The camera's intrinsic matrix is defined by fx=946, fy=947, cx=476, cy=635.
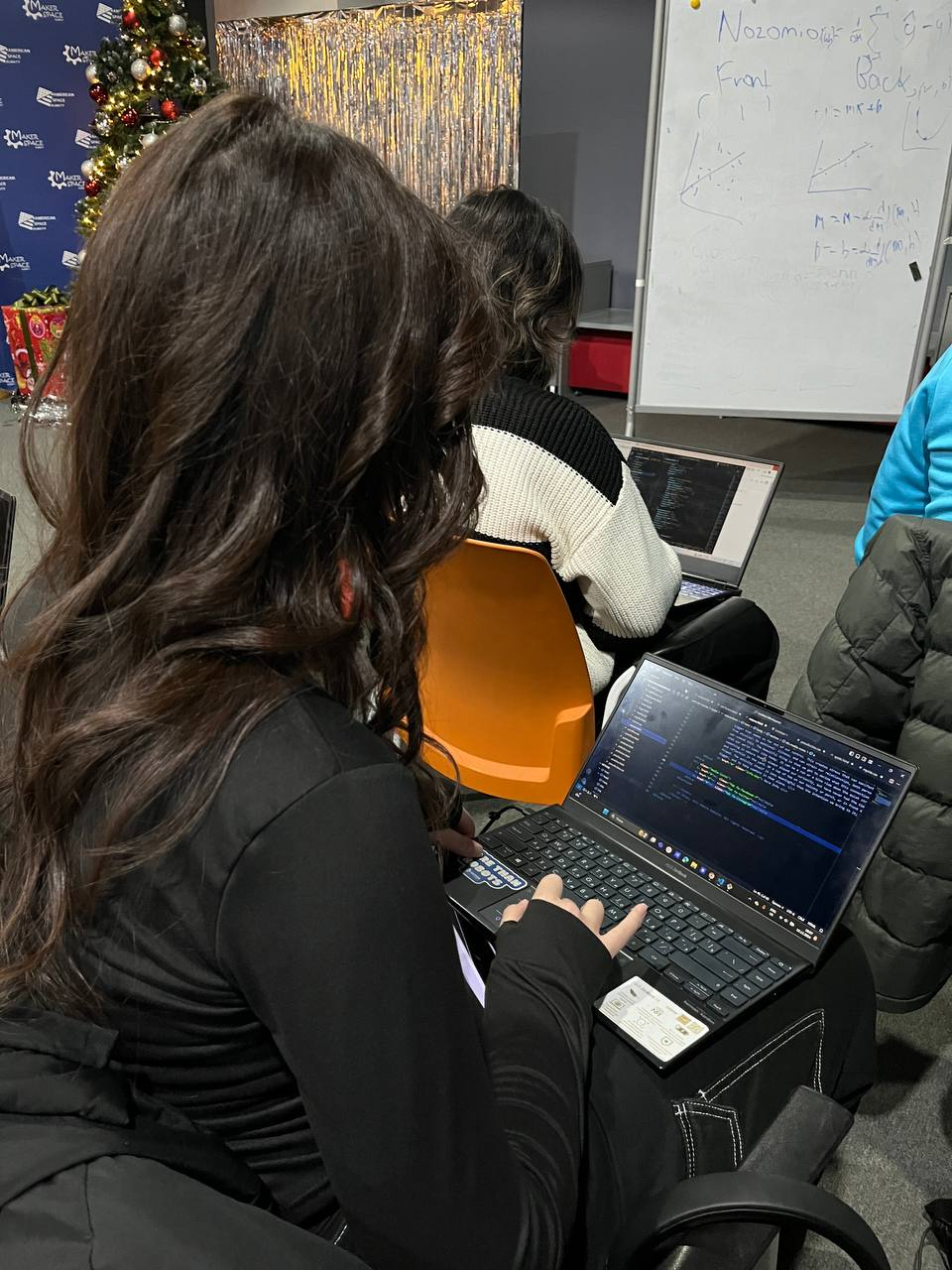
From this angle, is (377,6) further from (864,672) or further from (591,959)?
(591,959)

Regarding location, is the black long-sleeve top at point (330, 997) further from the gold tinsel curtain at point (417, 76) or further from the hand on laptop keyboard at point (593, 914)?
the gold tinsel curtain at point (417, 76)

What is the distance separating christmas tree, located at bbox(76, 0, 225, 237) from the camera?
495 centimetres

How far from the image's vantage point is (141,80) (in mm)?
4988

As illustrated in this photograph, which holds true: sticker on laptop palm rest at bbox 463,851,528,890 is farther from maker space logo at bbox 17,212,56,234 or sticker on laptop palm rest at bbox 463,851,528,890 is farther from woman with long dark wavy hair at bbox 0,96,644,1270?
maker space logo at bbox 17,212,56,234

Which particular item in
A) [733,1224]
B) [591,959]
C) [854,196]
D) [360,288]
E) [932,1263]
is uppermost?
[854,196]

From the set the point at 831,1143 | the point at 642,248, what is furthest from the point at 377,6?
the point at 831,1143

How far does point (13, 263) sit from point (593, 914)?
6.02m

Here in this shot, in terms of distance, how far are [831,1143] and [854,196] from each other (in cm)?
311

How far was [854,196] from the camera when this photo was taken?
3.08 metres

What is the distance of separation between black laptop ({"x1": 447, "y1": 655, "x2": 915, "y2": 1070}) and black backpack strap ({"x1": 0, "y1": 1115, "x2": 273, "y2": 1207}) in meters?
0.38

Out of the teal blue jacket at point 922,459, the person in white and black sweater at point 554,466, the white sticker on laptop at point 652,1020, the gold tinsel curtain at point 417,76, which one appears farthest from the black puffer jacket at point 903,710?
the gold tinsel curtain at point 417,76

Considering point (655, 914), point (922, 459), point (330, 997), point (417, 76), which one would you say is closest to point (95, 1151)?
point (330, 997)

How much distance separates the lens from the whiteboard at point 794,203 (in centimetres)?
288

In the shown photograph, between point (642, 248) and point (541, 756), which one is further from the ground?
point (642, 248)
